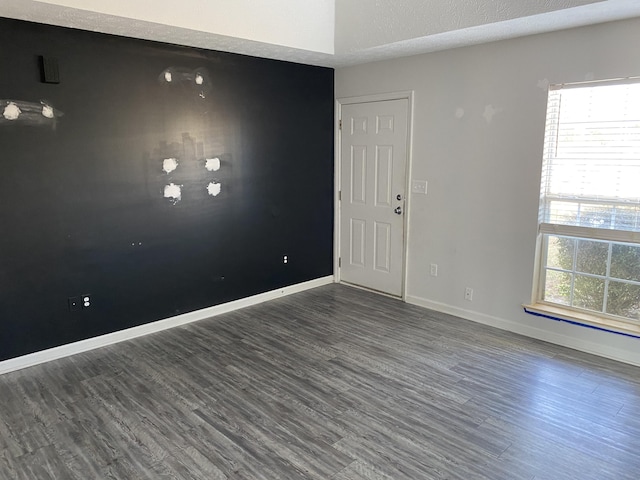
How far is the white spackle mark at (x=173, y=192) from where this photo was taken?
13.0 ft

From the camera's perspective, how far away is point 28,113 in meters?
3.21

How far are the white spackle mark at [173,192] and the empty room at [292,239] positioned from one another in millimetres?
14

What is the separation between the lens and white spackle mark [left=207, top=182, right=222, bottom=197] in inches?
167

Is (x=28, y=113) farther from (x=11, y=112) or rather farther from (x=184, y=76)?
(x=184, y=76)

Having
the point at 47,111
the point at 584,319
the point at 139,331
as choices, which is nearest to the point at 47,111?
the point at 47,111

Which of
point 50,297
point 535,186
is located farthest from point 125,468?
point 535,186

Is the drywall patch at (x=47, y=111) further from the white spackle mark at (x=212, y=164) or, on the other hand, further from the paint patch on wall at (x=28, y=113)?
the white spackle mark at (x=212, y=164)

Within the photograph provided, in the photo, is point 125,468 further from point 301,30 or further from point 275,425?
point 301,30

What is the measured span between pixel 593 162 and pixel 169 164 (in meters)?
3.41

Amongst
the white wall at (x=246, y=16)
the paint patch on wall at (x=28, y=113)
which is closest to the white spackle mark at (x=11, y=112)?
the paint patch on wall at (x=28, y=113)

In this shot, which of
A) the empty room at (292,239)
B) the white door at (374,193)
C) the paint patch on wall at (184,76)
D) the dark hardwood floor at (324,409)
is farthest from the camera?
the white door at (374,193)

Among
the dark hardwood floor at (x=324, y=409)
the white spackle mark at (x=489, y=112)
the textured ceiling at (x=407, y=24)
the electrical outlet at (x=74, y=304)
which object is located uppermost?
the textured ceiling at (x=407, y=24)

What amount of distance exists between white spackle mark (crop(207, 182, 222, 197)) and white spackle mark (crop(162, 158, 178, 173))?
1.24 ft

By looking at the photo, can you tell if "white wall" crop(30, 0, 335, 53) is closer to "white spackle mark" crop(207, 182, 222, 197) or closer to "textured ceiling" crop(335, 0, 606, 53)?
"textured ceiling" crop(335, 0, 606, 53)
